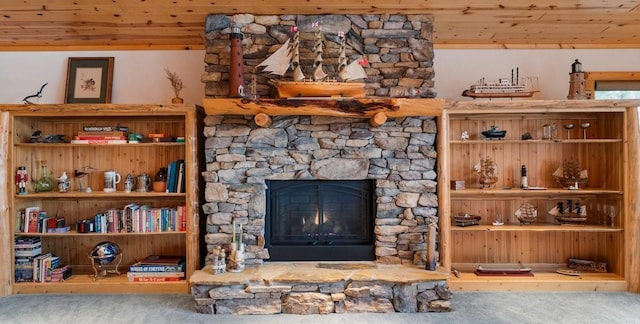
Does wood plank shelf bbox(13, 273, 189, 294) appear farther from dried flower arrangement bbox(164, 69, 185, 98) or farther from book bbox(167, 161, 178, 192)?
dried flower arrangement bbox(164, 69, 185, 98)

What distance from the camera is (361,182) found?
3559 mm

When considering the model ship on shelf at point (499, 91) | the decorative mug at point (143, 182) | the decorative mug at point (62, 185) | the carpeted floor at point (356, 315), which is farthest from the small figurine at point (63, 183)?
the model ship on shelf at point (499, 91)

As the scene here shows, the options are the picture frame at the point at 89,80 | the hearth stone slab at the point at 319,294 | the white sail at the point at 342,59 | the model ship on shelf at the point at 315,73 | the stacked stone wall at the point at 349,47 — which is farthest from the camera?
the picture frame at the point at 89,80

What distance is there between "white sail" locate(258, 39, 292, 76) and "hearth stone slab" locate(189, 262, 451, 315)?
5.49ft

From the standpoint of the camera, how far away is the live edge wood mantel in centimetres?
308

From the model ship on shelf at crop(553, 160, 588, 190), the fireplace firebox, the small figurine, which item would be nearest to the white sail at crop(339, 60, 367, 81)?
the fireplace firebox

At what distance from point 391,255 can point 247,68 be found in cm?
204

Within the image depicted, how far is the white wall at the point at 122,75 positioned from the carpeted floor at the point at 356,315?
1.87 m

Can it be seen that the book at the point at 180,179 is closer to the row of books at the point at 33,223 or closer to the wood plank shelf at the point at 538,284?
the row of books at the point at 33,223

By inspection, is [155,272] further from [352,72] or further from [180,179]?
[352,72]

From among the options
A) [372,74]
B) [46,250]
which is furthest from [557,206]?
[46,250]

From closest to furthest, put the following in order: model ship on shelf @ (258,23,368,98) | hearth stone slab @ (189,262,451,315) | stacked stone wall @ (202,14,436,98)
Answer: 1. hearth stone slab @ (189,262,451,315)
2. model ship on shelf @ (258,23,368,98)
3. stacked stone wall @ (202,14,436,98)

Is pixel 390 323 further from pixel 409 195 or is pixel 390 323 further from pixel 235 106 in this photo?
pixel 235 106

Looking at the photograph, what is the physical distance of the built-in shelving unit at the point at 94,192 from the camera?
352cm
